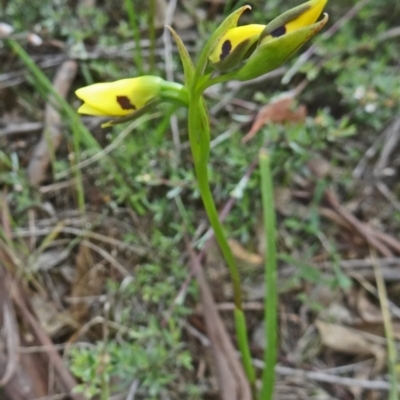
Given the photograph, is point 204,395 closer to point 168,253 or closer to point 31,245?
point 168,253

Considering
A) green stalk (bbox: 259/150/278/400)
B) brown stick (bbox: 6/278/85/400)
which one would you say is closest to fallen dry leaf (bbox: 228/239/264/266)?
green stalk (bbox: 259/150/278/400)

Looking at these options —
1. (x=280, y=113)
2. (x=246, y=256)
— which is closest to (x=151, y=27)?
(x=280, y=113)

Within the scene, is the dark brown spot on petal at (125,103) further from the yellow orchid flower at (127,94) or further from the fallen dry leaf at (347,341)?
the fallen dry leaf at (347,341)

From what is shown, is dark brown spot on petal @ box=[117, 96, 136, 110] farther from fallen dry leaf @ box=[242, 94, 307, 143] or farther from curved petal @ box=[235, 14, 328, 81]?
fallen dry leaf @ box=[242, 94, 307, 143]

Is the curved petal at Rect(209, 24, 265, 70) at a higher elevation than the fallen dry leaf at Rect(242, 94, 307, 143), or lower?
higher

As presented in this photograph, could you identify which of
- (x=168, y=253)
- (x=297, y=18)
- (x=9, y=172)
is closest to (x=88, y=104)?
(x=297, y=18)

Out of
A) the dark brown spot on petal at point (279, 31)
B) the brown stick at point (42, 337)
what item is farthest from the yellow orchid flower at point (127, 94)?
the brown stick at point (42, 337)
